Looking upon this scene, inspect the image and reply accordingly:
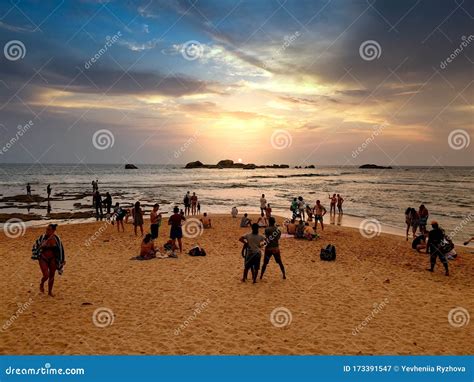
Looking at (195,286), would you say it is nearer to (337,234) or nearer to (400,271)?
(400,271)

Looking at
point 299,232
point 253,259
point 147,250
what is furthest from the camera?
point 299,232

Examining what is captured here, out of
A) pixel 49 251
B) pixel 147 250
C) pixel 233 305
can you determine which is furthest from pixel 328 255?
pixel 49 251

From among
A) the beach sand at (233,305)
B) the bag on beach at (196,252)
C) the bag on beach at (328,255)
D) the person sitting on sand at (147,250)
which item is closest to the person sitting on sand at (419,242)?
the beach sand at (233,305)

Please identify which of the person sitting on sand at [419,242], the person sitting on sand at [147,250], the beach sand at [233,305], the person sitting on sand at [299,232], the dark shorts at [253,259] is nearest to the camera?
the beach sand at [233,305]

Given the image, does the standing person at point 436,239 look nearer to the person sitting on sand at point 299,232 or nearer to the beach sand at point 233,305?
the beach sand at point 233,305

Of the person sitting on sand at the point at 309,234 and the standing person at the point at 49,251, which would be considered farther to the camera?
the person sitting on sand at the point at 309,234

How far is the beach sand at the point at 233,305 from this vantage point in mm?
7305

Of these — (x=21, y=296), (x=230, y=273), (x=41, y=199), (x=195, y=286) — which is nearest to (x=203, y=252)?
(x=230, y=273)

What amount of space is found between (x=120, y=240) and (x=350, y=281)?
12331mm

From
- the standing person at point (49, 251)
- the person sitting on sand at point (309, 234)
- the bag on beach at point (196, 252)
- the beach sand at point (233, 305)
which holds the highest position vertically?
the standing person at point (49, 251)

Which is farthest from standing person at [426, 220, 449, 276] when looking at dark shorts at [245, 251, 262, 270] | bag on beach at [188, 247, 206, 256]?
bag on beach at [188, 247, 206, 256]

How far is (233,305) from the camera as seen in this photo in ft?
31.3

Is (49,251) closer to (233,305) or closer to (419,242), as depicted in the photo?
(233,305)

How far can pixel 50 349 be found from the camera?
6.97 m
